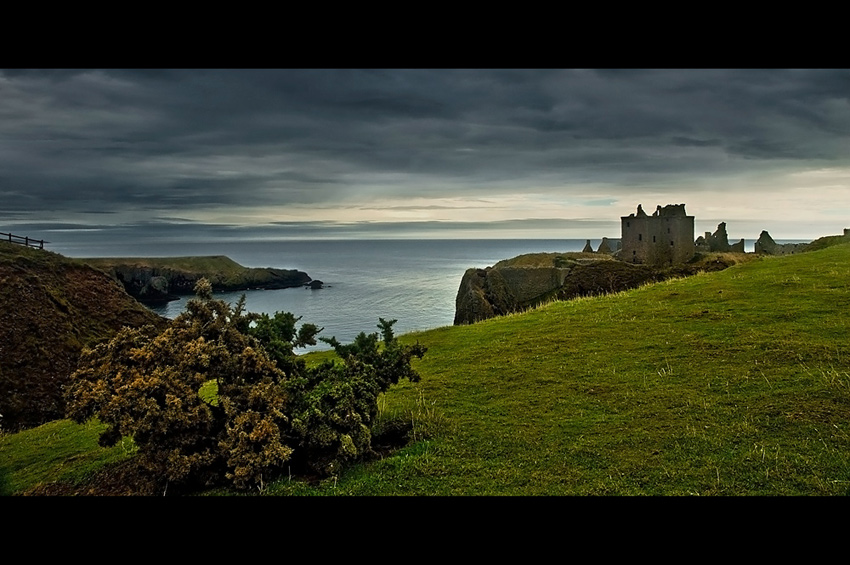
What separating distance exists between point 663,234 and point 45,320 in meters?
43.2

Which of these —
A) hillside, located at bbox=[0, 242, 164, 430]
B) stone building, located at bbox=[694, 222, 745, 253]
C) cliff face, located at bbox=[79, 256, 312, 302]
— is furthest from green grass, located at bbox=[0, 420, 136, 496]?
cliff face, located at bbox=[79, 256, 312, 302]

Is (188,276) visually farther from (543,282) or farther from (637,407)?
(637,407)

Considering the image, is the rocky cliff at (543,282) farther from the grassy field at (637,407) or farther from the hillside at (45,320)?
the hillside at (45,320)

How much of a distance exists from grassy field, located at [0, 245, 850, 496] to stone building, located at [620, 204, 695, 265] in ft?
107

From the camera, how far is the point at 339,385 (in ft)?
24.5

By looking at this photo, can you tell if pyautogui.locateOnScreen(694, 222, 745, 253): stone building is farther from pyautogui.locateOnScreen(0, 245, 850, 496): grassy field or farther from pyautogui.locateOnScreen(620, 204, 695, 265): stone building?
pyautogui.locateOnScreen(0, 245, 850, 496): grassy field

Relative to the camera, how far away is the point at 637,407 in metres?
8.59

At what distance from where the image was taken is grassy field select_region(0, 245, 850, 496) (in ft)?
21.1

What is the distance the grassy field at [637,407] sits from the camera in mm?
6426

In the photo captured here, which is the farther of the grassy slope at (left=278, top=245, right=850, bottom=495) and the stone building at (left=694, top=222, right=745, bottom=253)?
the stone building at (left=694, top=222, right=745, bottom=253)

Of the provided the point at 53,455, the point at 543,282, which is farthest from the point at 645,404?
the point at 543,282
